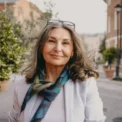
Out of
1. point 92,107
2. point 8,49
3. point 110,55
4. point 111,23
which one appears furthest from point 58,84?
point 111,23

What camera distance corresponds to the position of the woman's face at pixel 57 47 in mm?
1627

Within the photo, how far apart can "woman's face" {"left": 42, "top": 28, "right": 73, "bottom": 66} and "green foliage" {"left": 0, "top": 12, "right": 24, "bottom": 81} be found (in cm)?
855

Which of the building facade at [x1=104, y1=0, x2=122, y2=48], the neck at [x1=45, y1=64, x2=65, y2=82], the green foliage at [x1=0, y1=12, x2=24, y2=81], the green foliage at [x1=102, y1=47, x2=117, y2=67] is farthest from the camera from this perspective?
the building facade at [x1=104, y1=0, x2=122, y2=48]

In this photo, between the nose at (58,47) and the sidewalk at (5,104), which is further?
the sidewalk at (5,104)

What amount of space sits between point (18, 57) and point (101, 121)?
9113 mm

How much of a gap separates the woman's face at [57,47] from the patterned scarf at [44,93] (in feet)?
0.23

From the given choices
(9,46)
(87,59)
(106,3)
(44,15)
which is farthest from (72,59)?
(106,3)

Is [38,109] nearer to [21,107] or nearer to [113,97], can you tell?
[21,107]

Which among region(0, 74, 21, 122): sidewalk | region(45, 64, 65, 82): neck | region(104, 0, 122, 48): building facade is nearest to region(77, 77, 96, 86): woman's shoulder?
region(45, 64, 65, 82): neck

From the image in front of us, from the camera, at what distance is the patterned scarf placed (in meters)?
1.54

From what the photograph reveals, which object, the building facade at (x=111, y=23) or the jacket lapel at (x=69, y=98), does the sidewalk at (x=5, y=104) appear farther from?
the building facade at (x=111, y=23)

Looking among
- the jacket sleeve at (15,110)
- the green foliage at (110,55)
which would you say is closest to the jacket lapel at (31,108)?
the jacket sleeve at (15,110)

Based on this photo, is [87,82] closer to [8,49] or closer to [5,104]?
[5,104]

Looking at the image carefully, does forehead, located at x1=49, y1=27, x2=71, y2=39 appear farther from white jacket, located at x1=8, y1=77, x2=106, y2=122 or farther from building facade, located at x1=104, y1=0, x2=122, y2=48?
building facade, located at x1=104, y1=0, x2=122, y2=48
